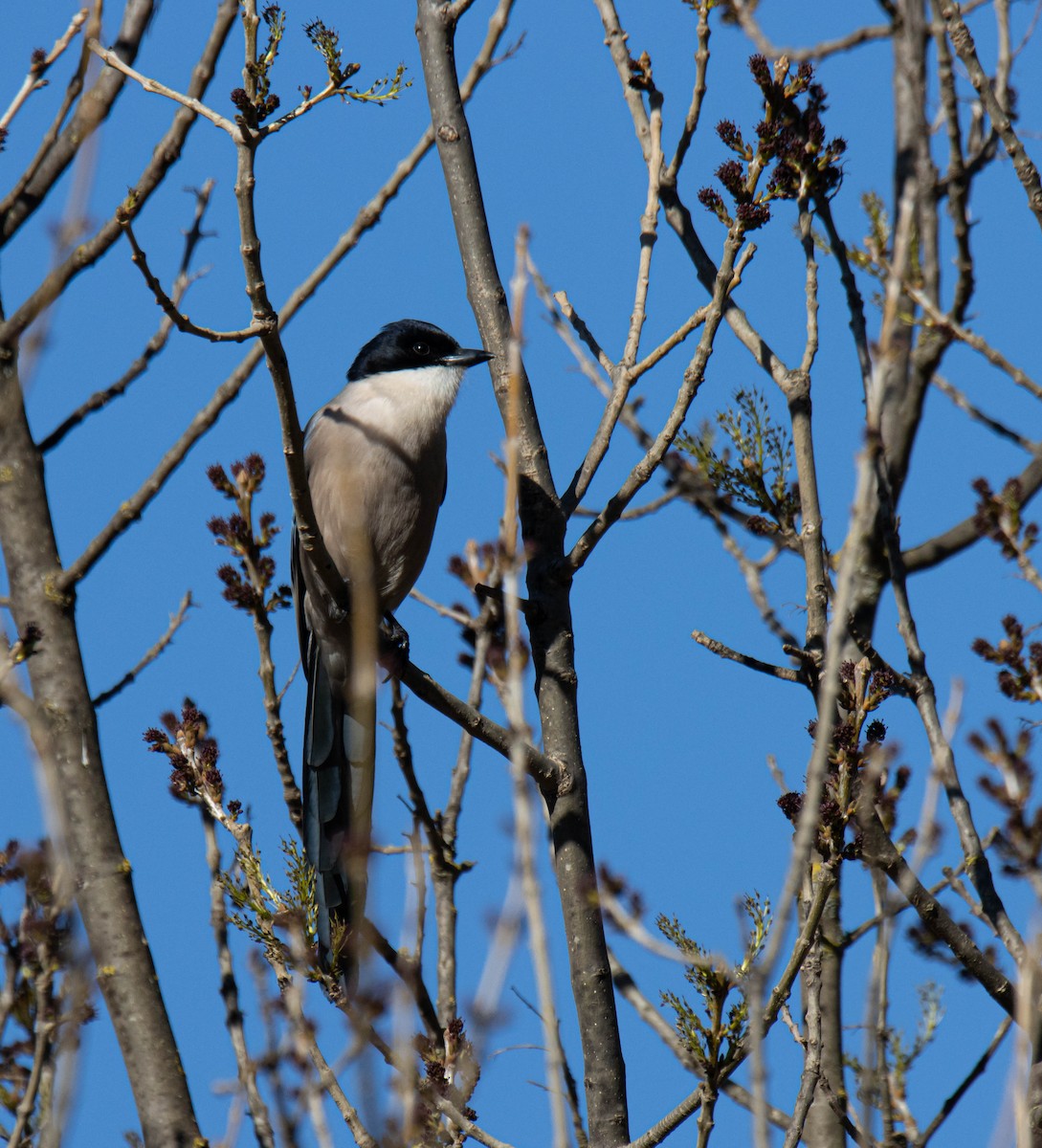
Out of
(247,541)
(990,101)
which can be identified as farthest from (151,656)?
(990,101)

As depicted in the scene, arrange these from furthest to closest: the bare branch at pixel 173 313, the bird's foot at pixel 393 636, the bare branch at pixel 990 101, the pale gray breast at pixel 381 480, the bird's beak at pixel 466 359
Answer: the bird's beak at pixel 466 359 → the pale gray breast at pixel 381 480 → the bird's foot at pixel 393 636 → the bare branch at pixel 990 101 → the bare branch at pixel 173 313

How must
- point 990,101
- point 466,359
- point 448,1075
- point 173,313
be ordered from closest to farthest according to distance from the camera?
point 173,313, point 448,1075, point 990,101, point 466,359

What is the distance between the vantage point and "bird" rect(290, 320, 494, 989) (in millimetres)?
4828

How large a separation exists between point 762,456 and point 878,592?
953mm

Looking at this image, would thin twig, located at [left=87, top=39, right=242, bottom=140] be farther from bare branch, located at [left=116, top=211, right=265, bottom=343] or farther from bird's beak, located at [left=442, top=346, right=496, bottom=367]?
bird's beak, located at [left=442, top=346, right=496, bottom=367]

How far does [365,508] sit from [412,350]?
85cm

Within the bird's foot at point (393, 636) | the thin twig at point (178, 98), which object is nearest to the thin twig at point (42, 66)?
the thin twig at point (178, 98)

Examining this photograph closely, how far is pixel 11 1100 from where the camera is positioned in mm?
2963

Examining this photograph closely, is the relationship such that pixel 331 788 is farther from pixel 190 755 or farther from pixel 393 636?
pixel 190 755

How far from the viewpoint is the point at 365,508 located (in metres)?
5.14

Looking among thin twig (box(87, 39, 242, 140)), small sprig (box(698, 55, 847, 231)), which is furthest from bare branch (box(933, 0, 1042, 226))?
thin twig (box(87, 39, 242, 140))

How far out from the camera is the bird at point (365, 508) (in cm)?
483

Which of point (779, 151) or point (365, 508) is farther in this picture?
point (365, 508)

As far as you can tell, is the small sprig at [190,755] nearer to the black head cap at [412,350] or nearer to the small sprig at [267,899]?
the small sprig at [267,899]
